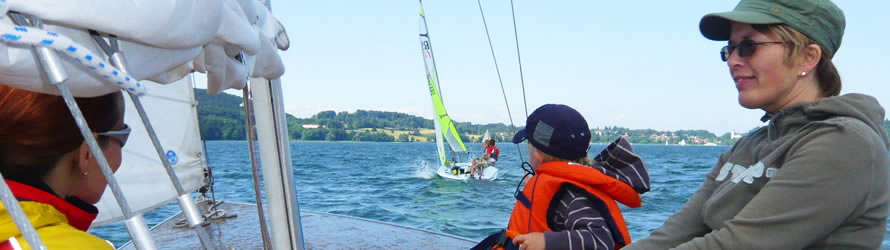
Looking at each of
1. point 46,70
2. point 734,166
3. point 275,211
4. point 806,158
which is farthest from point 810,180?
point 275,211

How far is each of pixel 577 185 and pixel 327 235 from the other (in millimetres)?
2024

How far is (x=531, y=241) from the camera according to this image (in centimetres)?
156

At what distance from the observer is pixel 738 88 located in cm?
108

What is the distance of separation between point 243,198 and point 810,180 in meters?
13.5

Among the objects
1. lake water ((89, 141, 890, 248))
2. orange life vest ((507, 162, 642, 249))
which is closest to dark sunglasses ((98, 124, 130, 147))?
orange life vest ((507, 162, 642, 249))

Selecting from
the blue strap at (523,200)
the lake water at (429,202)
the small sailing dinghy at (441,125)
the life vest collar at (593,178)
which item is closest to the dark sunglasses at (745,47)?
the life vest collar at (593,178)

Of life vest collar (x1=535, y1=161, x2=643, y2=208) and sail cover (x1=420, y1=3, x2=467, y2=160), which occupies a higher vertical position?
sail cover (x1=420, y1=3, x2=467, y2=160)

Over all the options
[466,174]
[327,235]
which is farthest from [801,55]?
[466,174]

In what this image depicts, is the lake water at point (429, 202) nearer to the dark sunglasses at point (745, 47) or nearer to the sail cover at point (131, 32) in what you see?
the dark sunglasses at point (745, 47)

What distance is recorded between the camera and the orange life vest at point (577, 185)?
5.42 ft

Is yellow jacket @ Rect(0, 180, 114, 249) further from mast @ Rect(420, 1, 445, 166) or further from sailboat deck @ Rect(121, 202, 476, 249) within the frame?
mast @ Rect(420, 1, 445, 166)

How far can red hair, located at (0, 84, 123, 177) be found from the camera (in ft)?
2.33

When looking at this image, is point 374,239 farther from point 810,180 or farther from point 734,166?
point 810,180

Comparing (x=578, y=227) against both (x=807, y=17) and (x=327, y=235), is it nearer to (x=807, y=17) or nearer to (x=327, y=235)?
(x=807, y=17)
